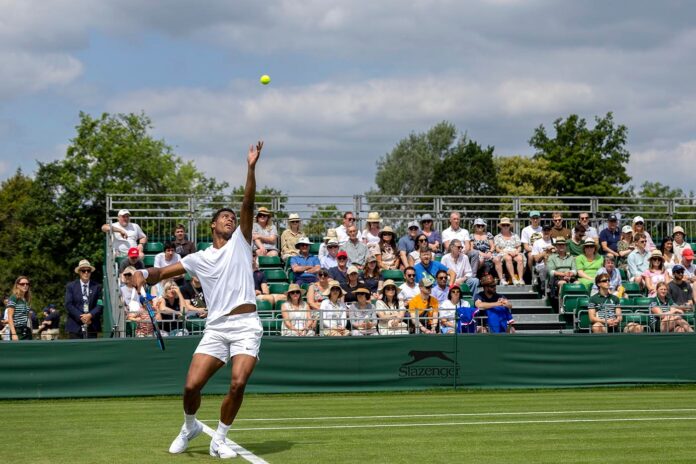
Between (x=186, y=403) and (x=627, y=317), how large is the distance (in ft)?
43.3

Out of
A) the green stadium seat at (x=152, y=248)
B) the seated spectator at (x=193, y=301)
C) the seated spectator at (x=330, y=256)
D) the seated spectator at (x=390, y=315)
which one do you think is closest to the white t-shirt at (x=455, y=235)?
the seated spectator at (x=330, y=256)

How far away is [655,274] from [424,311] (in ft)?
19.6

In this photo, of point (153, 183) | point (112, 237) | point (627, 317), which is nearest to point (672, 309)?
point (627, 317)

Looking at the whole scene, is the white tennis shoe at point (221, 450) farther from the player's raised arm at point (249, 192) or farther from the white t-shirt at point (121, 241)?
the white t-shirt at point (121, 241)

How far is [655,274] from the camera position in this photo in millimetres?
21875

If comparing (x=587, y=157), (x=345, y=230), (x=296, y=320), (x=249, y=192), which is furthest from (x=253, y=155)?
(x=587, y=157)

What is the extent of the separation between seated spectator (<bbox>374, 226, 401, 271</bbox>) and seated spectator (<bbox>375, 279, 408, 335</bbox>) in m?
2.88

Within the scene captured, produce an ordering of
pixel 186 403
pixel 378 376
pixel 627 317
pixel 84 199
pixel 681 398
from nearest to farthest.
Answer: pixel 186 403, pixel 681 398, pixel 378 376, pixel 627 317, pixel 84 199

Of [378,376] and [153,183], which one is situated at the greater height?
[153,183]

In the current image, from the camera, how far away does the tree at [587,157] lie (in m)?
82.9

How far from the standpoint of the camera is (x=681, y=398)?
55.3 ft

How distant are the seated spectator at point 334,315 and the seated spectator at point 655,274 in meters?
7.30

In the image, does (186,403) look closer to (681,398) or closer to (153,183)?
(681,398)

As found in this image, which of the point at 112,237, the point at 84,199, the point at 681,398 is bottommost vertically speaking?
the point at 681,398
